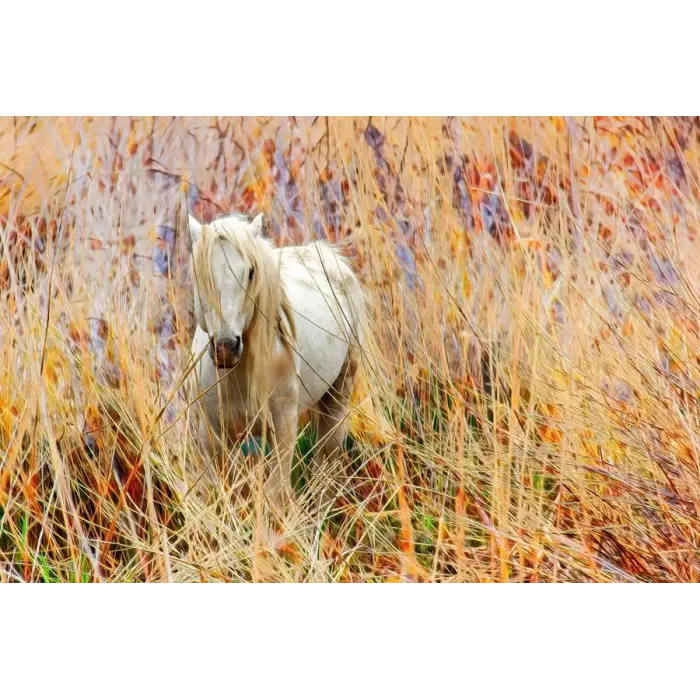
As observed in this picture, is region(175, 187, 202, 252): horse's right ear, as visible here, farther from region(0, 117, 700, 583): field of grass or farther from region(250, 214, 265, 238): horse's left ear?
region(250, 214, 265, 238): horse's left ear

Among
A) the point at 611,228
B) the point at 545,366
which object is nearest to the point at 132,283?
the point at 545,366

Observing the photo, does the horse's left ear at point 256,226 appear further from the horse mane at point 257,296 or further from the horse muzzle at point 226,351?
the horse muzzle at point 226,351

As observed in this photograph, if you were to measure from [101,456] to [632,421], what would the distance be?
1727 mm

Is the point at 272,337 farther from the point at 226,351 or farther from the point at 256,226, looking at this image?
the point at 256,226

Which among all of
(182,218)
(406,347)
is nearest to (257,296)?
(182,218)

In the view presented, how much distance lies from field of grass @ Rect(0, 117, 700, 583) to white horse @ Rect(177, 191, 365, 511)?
83mm

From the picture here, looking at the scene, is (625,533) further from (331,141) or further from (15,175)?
(15,175)

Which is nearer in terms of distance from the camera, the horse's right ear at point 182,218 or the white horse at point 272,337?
the white horse at point 272,337

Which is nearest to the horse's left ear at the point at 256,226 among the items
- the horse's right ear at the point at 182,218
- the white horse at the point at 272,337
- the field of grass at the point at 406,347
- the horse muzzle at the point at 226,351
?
the white horse at the point at 272,337

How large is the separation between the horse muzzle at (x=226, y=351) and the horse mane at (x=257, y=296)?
0.34 ft

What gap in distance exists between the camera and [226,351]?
2.40 metres

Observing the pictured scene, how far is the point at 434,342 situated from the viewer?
2.61 meters

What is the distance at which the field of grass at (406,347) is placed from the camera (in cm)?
254

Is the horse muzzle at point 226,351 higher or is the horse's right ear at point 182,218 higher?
the horse's right ear at point 182,218
